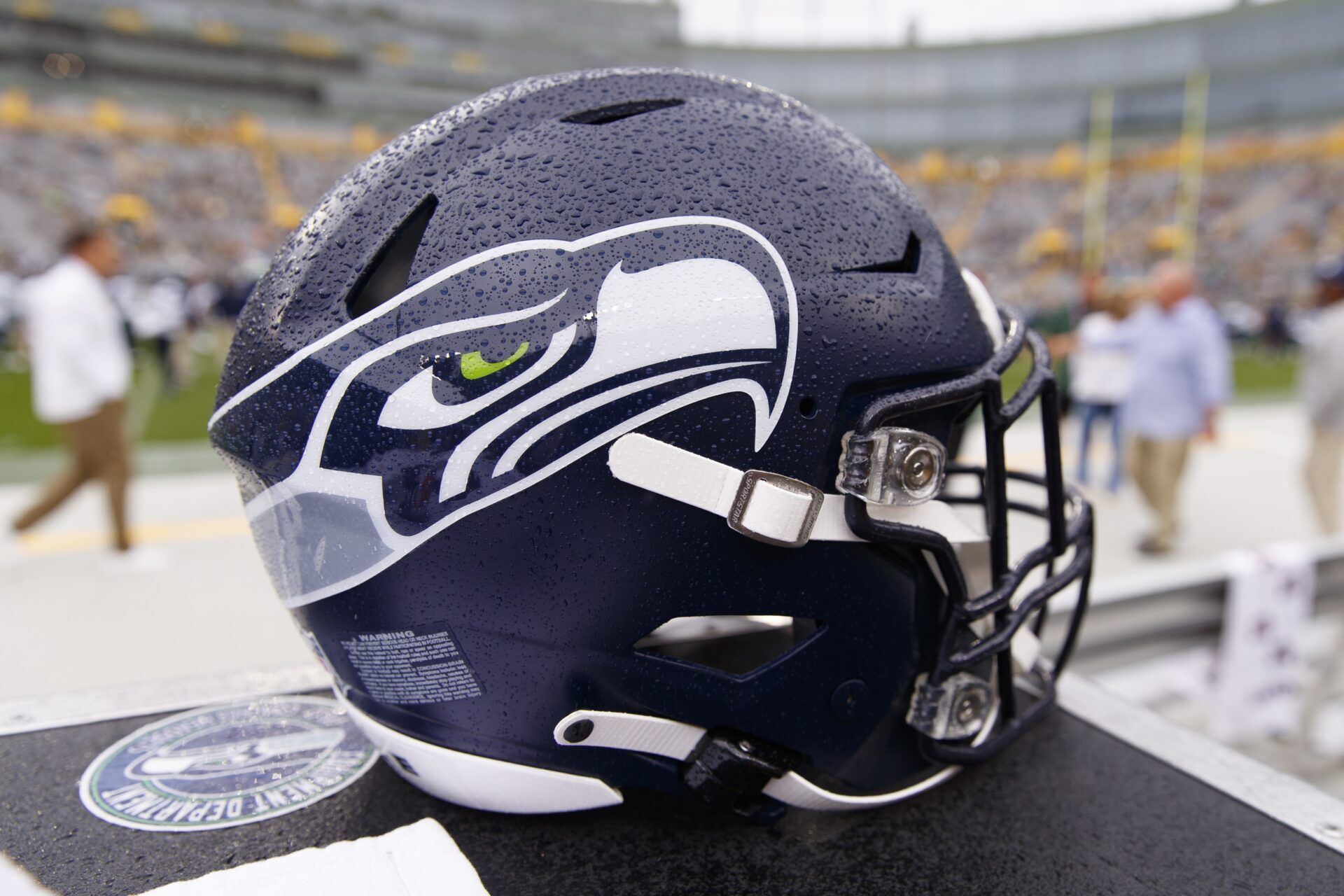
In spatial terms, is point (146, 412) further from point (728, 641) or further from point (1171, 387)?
point (728, 641)

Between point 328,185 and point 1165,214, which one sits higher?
point 328,185

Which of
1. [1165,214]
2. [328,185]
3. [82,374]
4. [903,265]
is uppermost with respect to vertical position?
[328,185]

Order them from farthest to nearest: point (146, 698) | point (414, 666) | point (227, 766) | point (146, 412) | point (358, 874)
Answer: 1. point (146, 412)
2. point (146, 698)
3. point (227, 766)
4. point (414, 666)
5. point (358, 874)

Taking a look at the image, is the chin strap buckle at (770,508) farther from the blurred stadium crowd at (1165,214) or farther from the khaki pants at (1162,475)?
the blurred stadium crowd at (1165,214)

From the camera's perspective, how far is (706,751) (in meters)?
0.97

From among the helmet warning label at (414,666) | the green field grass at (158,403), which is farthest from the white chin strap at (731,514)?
the green field grass at (158,403)

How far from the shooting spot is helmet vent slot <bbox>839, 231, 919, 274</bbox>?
3.22ft

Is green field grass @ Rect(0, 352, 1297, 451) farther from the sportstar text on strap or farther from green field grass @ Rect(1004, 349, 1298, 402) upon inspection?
the sportstar text on strap

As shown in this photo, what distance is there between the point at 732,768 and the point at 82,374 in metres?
3.57

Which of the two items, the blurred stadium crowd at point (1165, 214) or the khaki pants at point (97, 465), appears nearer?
the khaki pants at point (97, 465)

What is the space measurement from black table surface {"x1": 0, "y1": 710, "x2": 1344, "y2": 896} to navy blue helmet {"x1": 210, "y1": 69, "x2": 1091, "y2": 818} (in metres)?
0.05

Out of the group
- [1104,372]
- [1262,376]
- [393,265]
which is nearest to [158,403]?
[1104,372]

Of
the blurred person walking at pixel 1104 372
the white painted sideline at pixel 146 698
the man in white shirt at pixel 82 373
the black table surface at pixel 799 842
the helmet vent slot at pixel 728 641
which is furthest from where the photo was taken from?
the blurred person walking at pixel 1104 372

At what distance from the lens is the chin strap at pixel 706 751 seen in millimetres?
951
